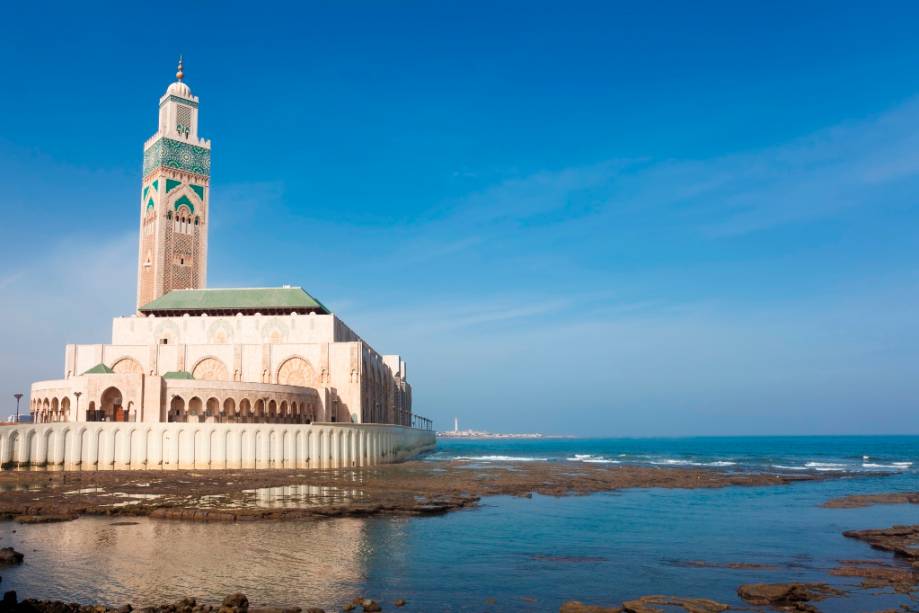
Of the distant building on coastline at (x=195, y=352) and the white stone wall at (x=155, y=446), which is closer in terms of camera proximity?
the white stone wall at (x=155, y=446)

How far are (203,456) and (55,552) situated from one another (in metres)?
22.9

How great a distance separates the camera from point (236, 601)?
11.5 meters

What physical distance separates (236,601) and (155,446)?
1158 inches

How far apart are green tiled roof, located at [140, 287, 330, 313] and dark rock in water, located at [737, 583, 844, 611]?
5236cm

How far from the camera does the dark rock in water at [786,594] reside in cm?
1256

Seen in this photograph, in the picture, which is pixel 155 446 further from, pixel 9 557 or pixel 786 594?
pixel 786 594

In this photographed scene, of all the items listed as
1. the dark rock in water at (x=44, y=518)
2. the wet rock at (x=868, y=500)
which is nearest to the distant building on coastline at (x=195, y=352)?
the dark rock in water at (x=44, y=518)

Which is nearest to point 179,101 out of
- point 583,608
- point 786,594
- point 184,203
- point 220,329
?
point 184,203

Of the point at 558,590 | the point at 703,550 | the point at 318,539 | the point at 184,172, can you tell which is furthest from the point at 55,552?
the point at 184,172

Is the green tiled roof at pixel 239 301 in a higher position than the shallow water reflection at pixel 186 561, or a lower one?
higher

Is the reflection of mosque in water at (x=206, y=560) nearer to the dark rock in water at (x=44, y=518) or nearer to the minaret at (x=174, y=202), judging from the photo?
the dark rock in water at (x=44, y=518)

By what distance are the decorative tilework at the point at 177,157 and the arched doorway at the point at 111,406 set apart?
32095mm

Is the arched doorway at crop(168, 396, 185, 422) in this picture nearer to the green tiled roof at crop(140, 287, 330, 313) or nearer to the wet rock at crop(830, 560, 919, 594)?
the green tiled roof at crop(140, 287, 330, 313)

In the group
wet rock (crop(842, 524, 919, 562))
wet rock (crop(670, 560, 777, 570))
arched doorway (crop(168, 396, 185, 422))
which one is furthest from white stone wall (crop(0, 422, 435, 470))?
wet rock (crop(842, 524, 919, 562))
